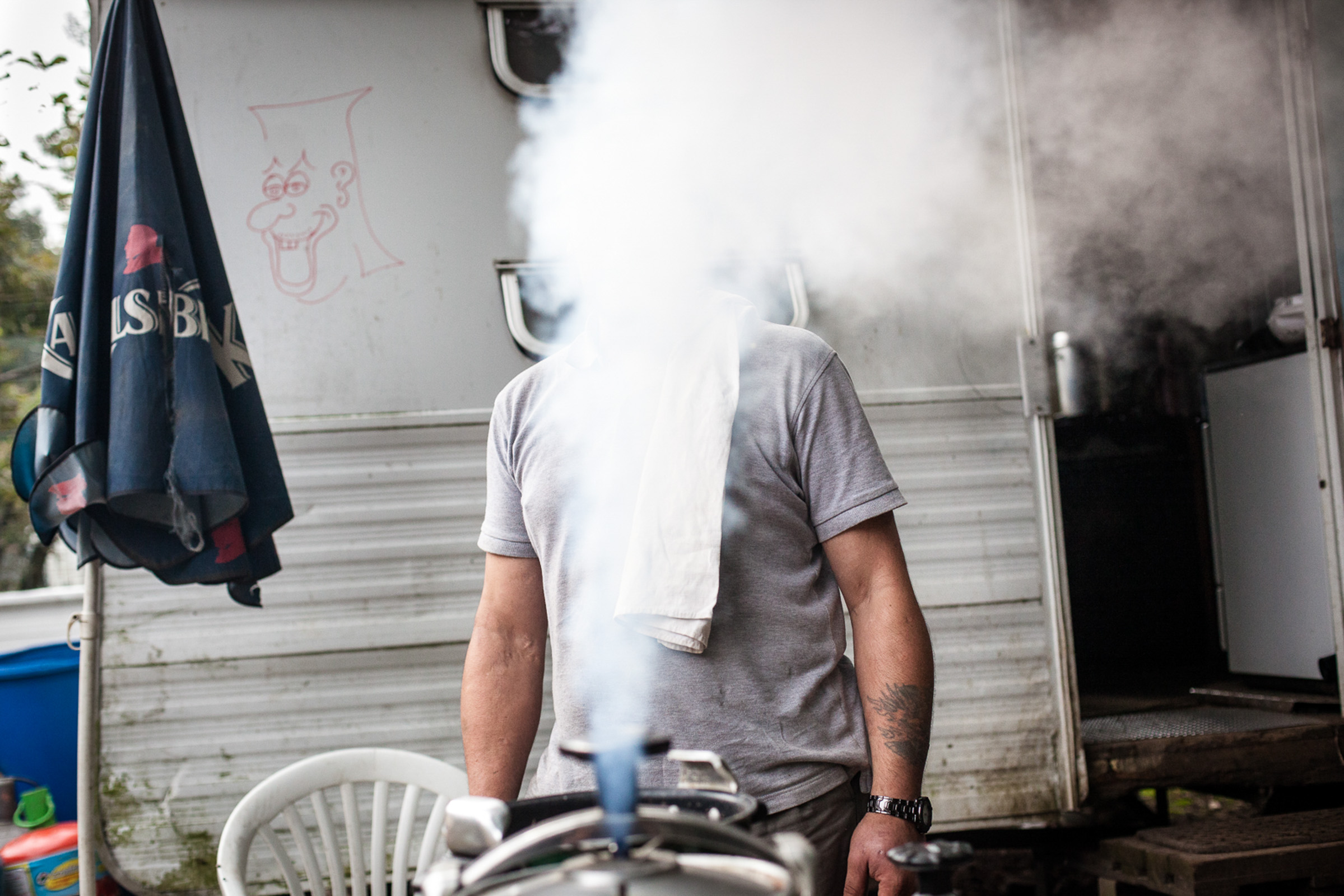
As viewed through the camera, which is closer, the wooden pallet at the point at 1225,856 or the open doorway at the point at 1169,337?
the wooden pallet at the point at 1225,856

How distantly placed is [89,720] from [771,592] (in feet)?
6.61

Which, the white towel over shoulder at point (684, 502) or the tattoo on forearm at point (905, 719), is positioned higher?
the white towel over shoulder at point (684, 502)

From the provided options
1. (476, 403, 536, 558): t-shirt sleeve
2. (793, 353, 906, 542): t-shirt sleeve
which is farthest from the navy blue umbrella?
(793, 353, 906, 542): t-shirt sleeve

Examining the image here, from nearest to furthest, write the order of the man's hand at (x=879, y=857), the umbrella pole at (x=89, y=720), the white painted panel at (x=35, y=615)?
the man's hand at (x=879, y=857)
the umbrella pole at (x=89, y=720)
the white painted panel at (x=35, y=615)

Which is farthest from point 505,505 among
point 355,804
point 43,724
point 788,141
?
point 43,724

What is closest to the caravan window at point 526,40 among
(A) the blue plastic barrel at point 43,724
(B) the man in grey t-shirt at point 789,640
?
(B) the man in grey t-shirt at point 789,640

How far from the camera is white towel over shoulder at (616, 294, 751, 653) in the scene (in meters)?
1.46

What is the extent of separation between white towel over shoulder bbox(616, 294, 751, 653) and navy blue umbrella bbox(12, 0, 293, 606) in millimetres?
1242

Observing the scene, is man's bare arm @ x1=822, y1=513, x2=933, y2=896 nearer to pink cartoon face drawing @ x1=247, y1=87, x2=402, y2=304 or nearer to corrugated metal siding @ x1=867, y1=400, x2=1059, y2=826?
corrugated metal siding @ x1=867, y1=400, x2=1059, y2=826

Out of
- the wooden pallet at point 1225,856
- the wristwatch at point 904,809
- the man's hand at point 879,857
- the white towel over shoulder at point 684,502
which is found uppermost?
the white towel over shoulder at point 684,502

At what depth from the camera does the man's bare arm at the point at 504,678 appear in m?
1.69

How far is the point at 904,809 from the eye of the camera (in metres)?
1.47

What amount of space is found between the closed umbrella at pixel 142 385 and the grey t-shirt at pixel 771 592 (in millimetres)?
1094

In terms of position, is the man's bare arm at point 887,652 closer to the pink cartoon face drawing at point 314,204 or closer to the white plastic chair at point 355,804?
the white plastic chair at point 355,804
